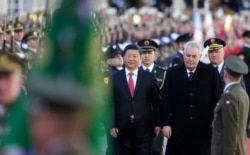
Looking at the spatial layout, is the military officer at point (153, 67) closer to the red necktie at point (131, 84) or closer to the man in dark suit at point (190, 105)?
the man in dark suit at point (190, 105)

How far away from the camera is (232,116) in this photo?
9.10 metres

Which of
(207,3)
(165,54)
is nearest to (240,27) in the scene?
(207,3)

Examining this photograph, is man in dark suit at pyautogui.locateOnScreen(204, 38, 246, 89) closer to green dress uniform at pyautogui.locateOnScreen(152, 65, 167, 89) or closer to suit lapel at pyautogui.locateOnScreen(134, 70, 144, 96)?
green dress uniform at pyautogui.locateOnScreen(152, 65, 167, 89)

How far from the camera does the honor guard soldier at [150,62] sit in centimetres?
1244

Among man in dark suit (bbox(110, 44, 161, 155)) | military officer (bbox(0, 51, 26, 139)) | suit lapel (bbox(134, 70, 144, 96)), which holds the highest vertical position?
military officer (bbox(0, 51, 26, 139))

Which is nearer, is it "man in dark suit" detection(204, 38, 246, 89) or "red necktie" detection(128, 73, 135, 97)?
"red necktie" detection(128, 73, 135, 97)

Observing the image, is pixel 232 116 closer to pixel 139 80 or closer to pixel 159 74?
pixel 139 80

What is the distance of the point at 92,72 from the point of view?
3.30 metres

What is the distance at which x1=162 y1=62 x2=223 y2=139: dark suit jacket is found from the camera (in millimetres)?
11023

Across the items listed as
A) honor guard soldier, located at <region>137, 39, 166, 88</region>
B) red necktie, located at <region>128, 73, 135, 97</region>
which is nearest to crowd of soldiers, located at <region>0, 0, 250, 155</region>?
honor guard soldier, located at <region>137, 39, 166, 88</region>

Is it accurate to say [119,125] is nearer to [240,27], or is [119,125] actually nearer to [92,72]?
[92,72]

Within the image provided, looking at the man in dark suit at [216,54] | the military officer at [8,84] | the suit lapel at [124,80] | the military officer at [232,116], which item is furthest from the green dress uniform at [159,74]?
the military officer at [8,84]

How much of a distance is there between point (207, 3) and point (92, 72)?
38774mm

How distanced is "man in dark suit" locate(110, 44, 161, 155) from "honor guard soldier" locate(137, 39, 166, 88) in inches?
36.0
